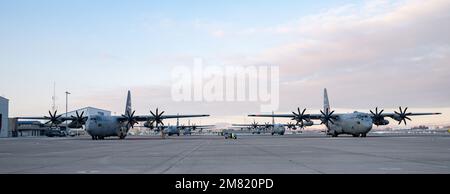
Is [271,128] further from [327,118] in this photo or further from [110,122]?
[110,122]

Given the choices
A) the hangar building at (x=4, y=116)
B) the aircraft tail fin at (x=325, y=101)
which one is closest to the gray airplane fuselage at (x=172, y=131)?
the hangar building at (x=4, y=116)

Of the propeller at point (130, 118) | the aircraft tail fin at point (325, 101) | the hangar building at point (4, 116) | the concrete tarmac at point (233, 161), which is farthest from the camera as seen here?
the hangar building at point (4, 116)

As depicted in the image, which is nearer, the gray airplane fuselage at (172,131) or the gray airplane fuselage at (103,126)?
the gray airplane fuselage at (103,126)

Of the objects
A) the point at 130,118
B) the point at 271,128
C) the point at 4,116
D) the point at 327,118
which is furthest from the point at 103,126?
the point at 271,128

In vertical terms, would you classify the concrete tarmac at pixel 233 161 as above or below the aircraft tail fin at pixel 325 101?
below

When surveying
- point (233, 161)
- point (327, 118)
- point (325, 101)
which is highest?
point (325, 101)

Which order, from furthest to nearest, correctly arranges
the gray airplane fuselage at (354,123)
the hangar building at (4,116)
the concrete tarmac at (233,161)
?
1. the hangar building at (4,116)
2. the gray airplane fuselage at (354,123)
3. the concrete tarmac at (233,161)

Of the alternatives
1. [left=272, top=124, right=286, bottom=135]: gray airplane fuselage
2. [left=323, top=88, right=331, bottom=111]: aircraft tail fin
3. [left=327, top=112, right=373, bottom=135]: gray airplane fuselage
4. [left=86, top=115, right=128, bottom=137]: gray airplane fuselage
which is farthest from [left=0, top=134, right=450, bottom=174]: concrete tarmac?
[left=272, top=124, right=286, bottom=135]: gray airplane fuselage

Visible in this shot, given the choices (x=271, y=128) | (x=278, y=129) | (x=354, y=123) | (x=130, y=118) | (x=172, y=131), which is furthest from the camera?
(x=271, y=128)

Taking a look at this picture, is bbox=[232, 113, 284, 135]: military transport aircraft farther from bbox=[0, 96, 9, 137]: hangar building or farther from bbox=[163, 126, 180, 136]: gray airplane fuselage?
bbox=[0, 96, 9, 137]: hangar building

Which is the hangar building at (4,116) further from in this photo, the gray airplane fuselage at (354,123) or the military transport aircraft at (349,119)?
the gray airplane fuselage at (354,123)

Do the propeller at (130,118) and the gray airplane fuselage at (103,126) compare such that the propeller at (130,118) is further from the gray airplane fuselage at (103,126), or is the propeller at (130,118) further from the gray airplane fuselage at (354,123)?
the gray airplane fuselage at (354,123)

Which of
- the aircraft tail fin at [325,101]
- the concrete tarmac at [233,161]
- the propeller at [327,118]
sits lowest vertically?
the concrete tarmac at [233,161]
